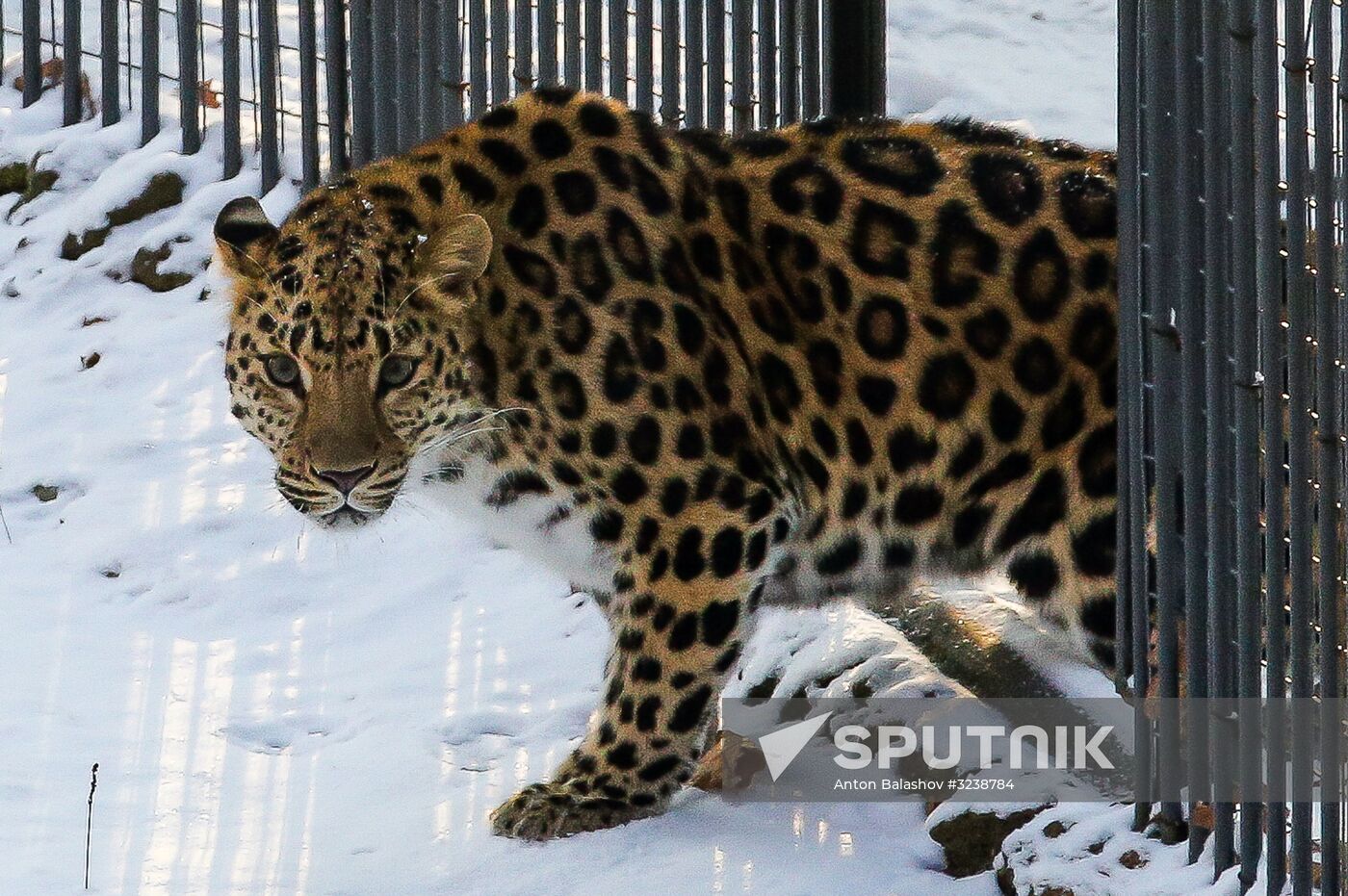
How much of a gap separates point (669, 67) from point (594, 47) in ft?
0.96

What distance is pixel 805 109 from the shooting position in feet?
27.8

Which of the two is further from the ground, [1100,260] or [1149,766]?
[1100,260]

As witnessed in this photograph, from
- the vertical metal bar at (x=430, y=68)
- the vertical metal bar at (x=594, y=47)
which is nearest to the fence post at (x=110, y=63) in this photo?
the vertical metal bar at (x=430, y=68)

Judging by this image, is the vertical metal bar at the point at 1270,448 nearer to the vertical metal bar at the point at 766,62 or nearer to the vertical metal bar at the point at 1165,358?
the vertical metal bar at the point at 1165,358

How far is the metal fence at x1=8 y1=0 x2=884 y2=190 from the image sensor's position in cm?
841

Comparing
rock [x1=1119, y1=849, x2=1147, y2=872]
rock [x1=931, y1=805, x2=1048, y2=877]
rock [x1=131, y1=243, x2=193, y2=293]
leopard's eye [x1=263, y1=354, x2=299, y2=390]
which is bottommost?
rock [x1=931, y1=805, x2=1048, y2=877]

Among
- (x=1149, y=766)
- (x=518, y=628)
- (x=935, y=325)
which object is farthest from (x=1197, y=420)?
(x=518, y=628)

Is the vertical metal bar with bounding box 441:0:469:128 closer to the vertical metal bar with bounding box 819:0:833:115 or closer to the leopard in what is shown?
the vertical metal bar with bounding box 819:0:833:115

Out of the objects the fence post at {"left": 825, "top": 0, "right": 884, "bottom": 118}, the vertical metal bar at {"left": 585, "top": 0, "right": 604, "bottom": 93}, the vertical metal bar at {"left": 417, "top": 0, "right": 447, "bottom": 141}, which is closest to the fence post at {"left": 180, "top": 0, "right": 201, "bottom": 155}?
the vertical metal bar at {"left": 417, "top": 0, "right": 447, "bottom": 141}

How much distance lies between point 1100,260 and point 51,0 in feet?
20.1

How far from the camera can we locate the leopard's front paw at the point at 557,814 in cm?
601

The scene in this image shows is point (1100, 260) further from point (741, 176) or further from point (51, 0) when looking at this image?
point (51, 0)

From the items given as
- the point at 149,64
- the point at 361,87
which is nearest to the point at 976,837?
the point at 361,87

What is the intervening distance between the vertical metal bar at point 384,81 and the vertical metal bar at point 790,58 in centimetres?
163
